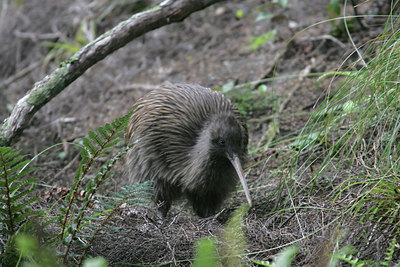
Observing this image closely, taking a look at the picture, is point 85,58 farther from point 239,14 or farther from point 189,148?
point 239,14

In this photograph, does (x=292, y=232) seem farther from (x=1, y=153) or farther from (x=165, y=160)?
(x=1, y=153)

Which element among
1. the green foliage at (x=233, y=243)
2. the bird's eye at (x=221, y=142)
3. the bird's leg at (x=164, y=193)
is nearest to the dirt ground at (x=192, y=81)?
the green foliage at (x=233, y=243)

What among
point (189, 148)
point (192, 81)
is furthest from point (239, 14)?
point (189, 148)

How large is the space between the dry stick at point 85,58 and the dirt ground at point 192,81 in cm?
42

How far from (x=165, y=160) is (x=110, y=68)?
12.7 ft

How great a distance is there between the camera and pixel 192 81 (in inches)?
273

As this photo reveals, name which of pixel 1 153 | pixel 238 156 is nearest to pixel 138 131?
pixel 238 156

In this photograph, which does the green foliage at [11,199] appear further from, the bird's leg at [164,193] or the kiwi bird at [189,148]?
the bird's leg at [164,193]

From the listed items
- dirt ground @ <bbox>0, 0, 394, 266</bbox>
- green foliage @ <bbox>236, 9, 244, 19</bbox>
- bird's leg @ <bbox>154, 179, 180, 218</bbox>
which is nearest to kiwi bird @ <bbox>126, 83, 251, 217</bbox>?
bird's leg @ <bbox>154, 179, 180, 218</bbox>

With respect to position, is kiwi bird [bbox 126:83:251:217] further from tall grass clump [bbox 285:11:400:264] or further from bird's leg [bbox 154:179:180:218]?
tall grass clump [bbox 285:11:400:264]

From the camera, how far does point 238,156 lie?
4086mm

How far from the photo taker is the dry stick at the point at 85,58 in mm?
4160

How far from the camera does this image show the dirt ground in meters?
3.35

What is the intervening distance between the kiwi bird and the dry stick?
2.00 ft
